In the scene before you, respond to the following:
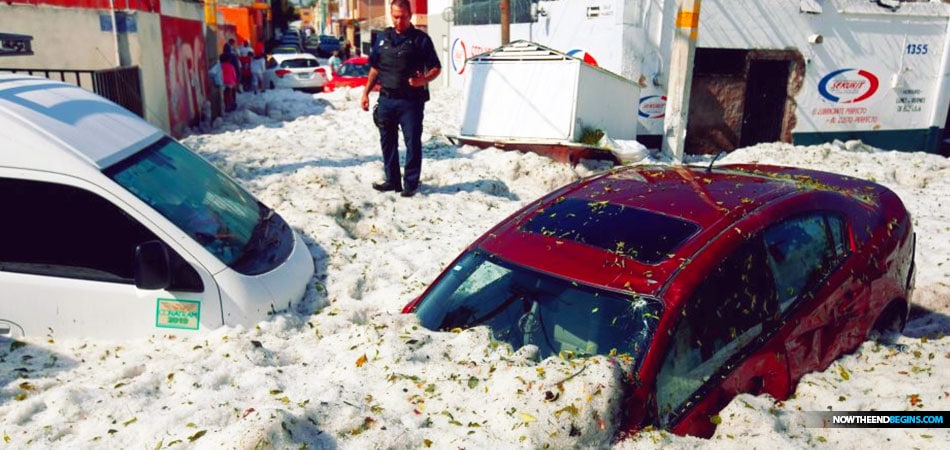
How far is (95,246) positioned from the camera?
376cm

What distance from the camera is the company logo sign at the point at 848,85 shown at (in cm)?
1437

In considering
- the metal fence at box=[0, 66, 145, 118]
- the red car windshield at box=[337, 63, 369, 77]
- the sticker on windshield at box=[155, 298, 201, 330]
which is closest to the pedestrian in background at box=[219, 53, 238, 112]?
the red car windshield at box=[337, 63, 369, 77]

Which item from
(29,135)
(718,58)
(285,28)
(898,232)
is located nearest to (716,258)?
(898,232)

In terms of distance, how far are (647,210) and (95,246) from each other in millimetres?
3029

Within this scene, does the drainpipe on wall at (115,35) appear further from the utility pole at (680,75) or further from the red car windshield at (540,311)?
the red car windshield at (540,311)

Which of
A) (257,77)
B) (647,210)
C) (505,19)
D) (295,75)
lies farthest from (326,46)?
(647,210)

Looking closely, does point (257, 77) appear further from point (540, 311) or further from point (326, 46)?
point (326, 46)

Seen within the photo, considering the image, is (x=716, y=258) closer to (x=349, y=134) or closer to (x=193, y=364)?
(x=193, y=364)

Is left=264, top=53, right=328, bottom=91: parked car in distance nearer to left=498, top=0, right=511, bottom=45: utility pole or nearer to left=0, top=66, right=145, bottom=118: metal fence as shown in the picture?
left=498, top=0, right=511, bottom=45: utility pole

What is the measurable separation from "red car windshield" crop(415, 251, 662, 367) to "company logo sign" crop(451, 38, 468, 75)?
18045mm

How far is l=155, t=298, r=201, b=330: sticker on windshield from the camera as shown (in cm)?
383

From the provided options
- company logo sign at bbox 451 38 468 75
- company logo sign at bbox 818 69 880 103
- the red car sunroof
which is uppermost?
company logo sign at bbox 451 38 468 75

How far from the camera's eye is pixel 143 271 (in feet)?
11.8

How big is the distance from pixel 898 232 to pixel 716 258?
5.99 ft
